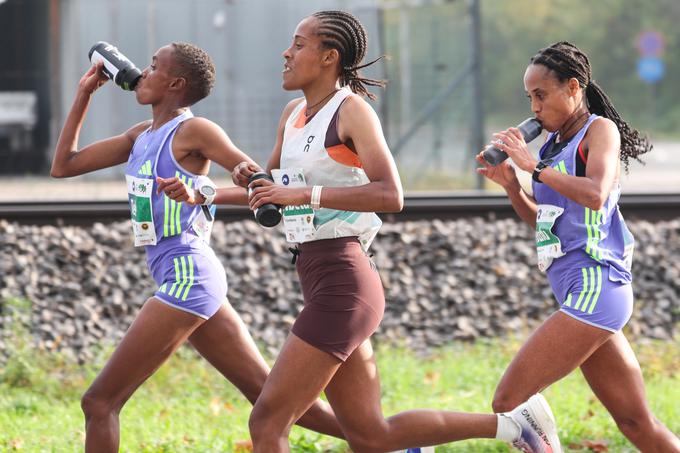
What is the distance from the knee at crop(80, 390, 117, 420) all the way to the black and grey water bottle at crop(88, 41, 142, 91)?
1.32 m

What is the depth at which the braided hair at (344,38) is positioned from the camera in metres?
4.84

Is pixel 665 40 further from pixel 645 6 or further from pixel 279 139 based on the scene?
pixel 279 139

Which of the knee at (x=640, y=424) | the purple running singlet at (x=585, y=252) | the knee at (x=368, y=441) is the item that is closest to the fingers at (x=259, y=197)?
the knee at (x=368, y=441)

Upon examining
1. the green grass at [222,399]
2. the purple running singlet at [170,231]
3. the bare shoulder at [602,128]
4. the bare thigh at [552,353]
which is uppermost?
the bare shoulder at [602,128]

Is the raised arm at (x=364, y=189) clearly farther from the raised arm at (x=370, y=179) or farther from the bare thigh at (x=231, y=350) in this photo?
the bare thigh at (x=231, y=350)

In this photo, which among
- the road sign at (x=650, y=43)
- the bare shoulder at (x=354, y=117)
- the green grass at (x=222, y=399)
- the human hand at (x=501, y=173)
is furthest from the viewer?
the road sign at (x=650, y=43)

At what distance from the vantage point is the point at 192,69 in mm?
5383

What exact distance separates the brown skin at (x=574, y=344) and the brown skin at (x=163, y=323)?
3.12 ft

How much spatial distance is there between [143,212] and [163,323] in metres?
0.50

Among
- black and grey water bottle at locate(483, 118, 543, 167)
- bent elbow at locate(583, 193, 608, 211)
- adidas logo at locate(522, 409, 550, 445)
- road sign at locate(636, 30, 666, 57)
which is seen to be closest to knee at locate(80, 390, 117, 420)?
adidas logo at locate(522, 409, 550, 445)

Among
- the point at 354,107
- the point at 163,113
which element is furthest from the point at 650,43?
the point at 354,107

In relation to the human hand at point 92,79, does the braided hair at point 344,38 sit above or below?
above

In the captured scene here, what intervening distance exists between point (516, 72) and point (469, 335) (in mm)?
45918

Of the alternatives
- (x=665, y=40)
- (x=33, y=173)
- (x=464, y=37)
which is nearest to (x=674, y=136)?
(x=665, y=40)
